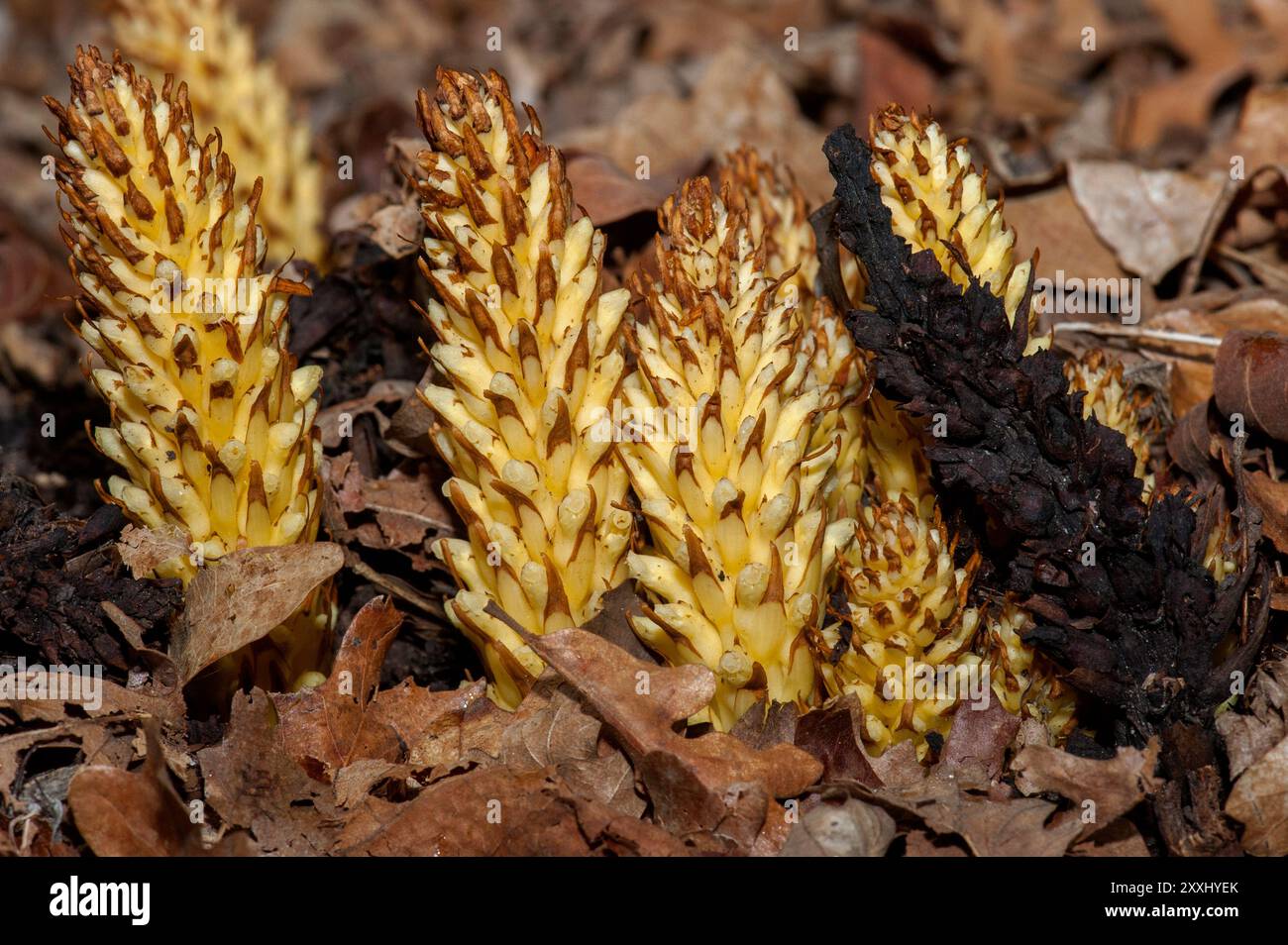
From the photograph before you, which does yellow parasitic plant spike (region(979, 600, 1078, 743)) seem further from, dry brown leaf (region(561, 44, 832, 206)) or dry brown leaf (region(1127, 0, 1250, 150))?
dry brown leaf (region(1127, 0, 1250, 150))

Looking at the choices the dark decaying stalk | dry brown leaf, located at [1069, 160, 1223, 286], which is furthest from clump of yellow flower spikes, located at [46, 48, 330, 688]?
dry brown leaf, located at [1069, 160, 1223, 286]

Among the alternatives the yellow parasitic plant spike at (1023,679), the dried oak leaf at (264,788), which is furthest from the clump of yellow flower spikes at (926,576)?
the dried oak leaf at (264,788)

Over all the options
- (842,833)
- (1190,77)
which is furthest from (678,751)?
(1190,77)

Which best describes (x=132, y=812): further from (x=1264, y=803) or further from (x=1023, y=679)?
(x=1264, y=803)

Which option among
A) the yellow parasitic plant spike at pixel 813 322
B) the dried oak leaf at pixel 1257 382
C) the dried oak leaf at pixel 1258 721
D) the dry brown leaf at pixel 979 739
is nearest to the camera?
the dried oak leaf at pixel 1258 721

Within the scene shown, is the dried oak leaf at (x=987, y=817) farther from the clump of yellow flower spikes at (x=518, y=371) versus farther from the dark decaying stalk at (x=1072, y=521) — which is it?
the clump of yellow flower spikes at (x=518, y=371)
